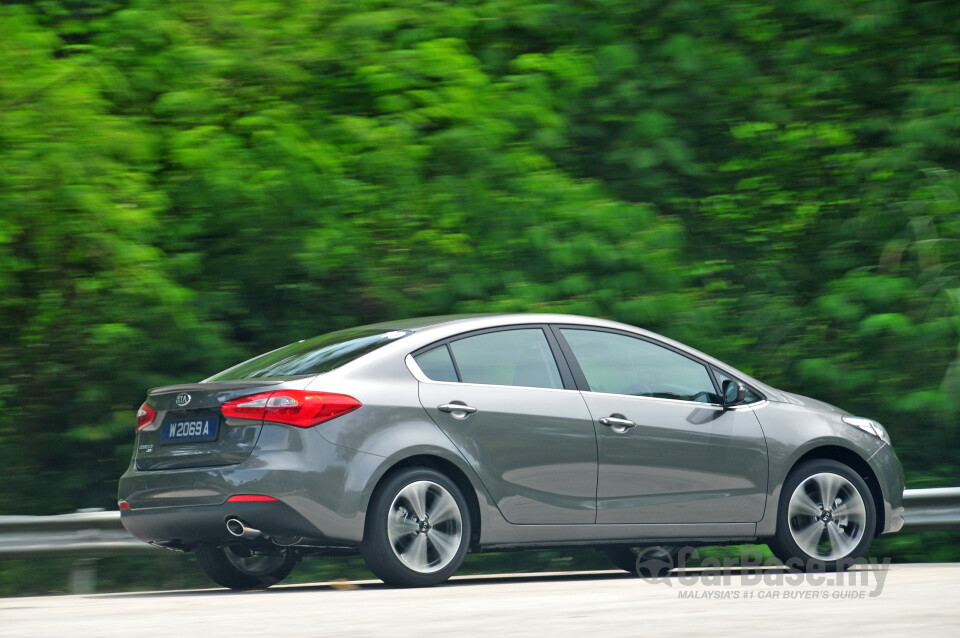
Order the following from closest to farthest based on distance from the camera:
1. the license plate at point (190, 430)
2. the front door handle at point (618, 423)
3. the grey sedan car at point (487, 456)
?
the grey sedan car at point (487, 456), the license plate at point (190, 430), the front door handle at point (618, 423)

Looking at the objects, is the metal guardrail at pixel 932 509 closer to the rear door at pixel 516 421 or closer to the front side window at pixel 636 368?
the front side window at pixel 636 368

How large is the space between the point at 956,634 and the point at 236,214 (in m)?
7.01

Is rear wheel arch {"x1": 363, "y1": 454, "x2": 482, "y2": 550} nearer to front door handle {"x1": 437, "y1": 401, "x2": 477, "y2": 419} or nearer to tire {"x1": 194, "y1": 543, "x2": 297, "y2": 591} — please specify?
front door handle {"x1": 437, "y1": 401, "x2": 477, "y2": 419}

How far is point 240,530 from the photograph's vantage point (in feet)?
23.7

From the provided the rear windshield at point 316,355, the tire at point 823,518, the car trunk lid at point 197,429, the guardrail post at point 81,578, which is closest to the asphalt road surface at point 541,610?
the tire at point 823,518

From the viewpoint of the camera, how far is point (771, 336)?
481 inches

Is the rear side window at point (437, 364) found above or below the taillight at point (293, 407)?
above

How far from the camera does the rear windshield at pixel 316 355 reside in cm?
767

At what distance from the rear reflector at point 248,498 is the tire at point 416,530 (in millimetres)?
547

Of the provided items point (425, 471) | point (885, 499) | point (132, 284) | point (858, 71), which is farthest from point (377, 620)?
point (858, 71)

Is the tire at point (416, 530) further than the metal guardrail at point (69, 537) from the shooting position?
No

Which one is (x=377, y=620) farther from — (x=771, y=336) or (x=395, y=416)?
(x=771, y=336)

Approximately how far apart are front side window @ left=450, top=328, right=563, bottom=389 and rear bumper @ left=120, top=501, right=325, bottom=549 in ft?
4.23

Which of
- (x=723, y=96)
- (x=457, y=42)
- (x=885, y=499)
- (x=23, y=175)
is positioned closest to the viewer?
(x=885, y=499)
